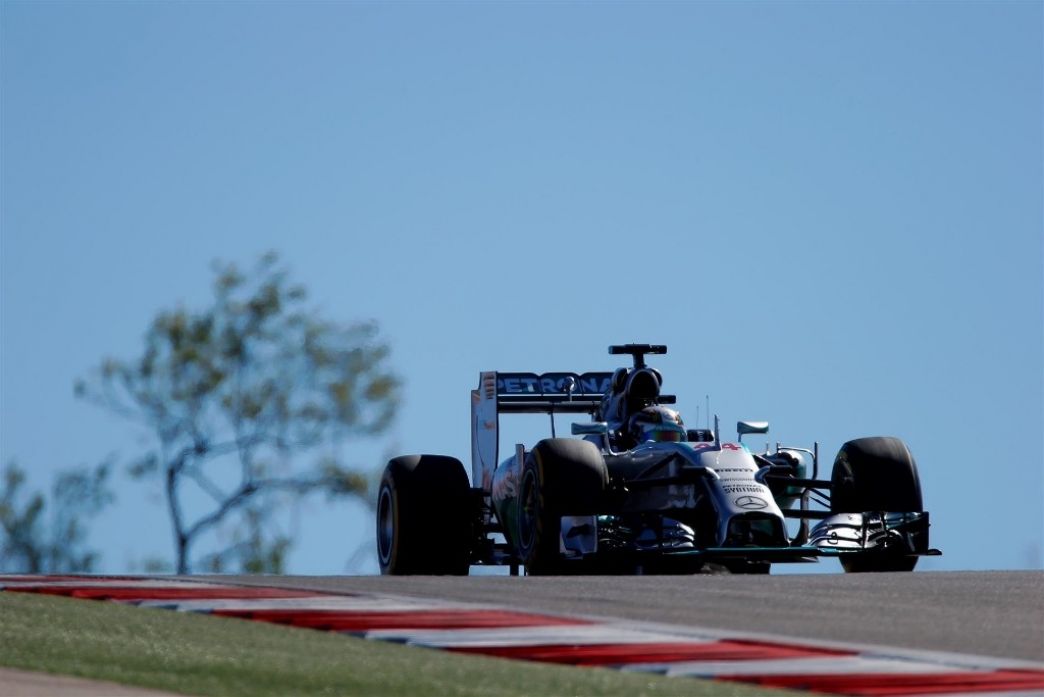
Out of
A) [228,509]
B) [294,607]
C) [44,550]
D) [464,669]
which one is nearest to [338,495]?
[228,509]

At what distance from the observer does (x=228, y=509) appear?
3556 cm

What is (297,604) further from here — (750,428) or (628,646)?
(750,428)

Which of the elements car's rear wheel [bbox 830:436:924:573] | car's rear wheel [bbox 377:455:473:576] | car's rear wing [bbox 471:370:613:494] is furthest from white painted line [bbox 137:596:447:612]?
car's rear wing [bbox 471:370:613:494]

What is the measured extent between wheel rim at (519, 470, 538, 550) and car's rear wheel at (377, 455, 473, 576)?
1.64m

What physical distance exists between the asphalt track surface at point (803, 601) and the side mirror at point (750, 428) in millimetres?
3206

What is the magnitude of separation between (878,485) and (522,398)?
4.04 m

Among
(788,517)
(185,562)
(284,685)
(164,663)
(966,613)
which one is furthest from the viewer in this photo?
(185,562)

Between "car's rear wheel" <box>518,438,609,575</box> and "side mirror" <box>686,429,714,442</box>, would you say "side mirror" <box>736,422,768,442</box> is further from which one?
"car's rear wheel" <box>518,438,609,575</box>

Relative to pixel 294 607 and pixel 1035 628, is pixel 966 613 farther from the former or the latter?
pixel 294 607

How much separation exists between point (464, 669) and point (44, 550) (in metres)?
29.9

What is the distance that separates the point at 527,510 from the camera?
16.5 m

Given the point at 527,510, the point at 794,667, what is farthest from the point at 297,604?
the point at 527,510

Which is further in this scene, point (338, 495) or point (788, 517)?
point (338, 495)

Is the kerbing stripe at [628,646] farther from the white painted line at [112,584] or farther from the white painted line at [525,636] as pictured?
the white painted line at [112,584]
